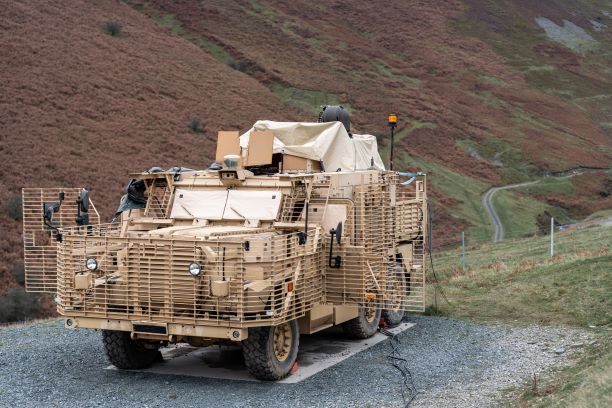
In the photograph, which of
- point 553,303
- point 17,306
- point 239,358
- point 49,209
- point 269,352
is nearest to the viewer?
point 269,352

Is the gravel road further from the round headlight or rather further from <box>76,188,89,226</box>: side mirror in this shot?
the round headlight

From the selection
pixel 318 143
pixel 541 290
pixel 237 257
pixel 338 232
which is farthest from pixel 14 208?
pixel 237 257

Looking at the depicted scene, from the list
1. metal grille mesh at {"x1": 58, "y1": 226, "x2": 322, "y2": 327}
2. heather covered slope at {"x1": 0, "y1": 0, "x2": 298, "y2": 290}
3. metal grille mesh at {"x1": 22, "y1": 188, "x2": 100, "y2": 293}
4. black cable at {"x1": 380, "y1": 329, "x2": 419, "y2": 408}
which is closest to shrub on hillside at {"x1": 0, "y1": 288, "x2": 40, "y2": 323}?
metal grille mesh at {"x1": 22, "y1": 188, "x2": 100, "y2": 293}

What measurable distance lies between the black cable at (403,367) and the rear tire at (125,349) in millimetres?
3514

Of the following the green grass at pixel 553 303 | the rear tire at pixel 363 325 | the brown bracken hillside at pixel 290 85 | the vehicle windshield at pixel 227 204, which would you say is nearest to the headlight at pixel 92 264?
the vehicle windshield at pixel 227 204

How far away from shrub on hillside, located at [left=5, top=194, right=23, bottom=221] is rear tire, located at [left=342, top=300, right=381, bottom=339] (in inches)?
726

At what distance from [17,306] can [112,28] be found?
106ft

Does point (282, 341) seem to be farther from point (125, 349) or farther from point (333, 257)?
point (125, 349)

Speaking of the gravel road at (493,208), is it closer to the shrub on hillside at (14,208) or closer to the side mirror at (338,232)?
the shrub on hillside at (14,208)

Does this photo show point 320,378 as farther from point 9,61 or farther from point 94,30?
point 94,30

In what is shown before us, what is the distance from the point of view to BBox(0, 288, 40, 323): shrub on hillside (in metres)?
22.6

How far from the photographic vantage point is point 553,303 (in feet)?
54.1

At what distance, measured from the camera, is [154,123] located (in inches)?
1719

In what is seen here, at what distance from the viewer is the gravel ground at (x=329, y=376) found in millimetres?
10664
